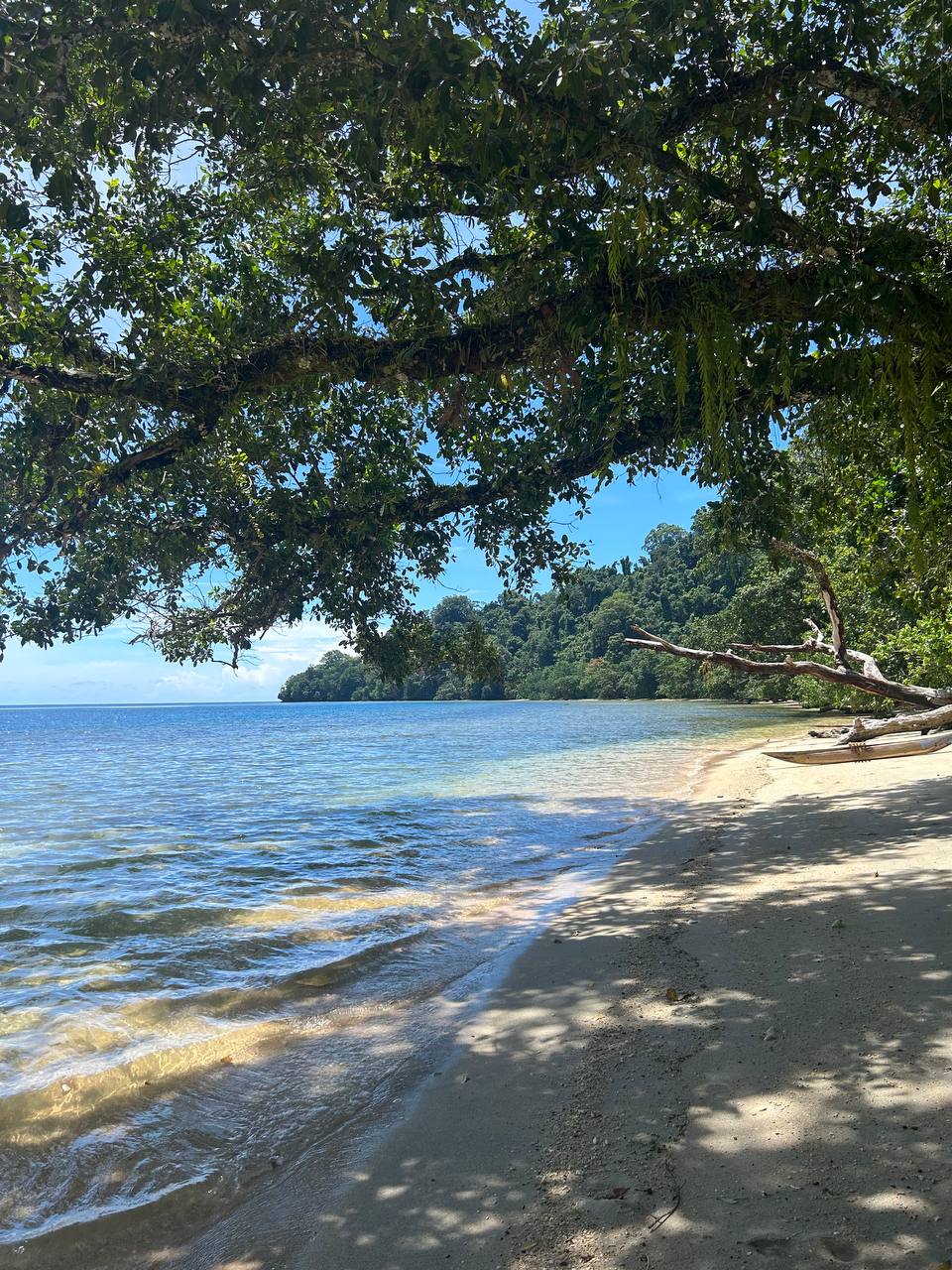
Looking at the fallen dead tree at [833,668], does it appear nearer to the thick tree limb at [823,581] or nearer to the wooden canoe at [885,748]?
the thick tree limb at [823,581]

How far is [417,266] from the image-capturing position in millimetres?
6766

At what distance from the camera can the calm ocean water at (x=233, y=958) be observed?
3.87m

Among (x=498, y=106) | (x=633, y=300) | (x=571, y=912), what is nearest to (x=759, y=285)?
(x=633, y=300)

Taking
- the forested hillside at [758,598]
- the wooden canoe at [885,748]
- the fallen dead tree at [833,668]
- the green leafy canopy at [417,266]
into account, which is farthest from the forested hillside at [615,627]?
the green leafy canopy at [417,266]

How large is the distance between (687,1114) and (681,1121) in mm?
60

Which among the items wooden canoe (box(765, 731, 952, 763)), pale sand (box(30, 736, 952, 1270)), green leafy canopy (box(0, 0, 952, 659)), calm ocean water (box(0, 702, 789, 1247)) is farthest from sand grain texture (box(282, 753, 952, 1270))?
wooden canoe (box(765, 731, 952, 763))

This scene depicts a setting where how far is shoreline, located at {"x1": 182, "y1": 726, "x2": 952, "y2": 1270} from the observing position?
8.55 feet

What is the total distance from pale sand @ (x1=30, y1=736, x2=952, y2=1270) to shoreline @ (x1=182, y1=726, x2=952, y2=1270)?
0.04 ft

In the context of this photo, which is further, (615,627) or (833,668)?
(615,627)

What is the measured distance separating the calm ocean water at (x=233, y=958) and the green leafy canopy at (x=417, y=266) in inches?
138

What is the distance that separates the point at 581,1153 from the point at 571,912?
447cm

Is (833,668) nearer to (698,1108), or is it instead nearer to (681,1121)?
(698,1108)

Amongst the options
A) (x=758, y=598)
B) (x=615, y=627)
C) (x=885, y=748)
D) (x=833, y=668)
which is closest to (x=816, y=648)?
(x=833, y=668)

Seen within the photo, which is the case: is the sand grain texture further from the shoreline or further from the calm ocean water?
the calm ocean water
